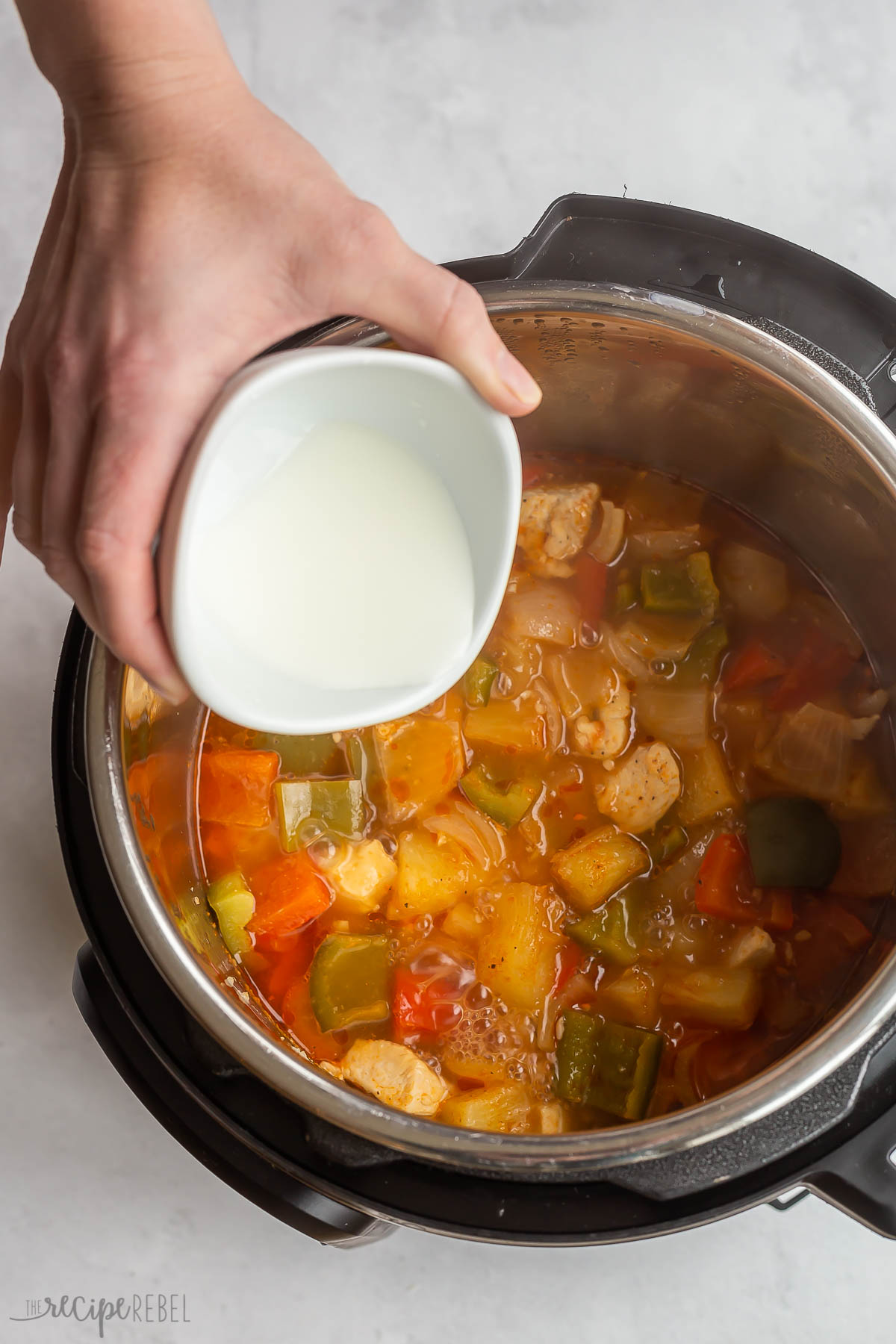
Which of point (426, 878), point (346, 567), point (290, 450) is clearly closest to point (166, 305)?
point (290, 450)

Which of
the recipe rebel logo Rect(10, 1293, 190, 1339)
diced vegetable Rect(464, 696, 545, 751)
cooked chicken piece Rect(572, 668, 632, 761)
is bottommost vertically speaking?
the recipe rebel logo Rect(10, 1293, 190, 1339)

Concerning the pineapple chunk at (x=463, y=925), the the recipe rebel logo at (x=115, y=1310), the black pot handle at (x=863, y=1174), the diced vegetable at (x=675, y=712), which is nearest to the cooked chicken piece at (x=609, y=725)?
the diced vegetable at (x=675, y=712)

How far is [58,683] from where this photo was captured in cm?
153

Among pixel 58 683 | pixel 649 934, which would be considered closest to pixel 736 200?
pixel 649 934

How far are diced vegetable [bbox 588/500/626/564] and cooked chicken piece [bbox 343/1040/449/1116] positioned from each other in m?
0.90

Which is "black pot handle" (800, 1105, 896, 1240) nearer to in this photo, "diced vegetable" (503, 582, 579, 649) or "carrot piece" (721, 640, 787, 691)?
"carrot piece" (721, 640, 787, 691)

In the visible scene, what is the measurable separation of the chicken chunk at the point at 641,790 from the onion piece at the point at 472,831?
0.19 meters

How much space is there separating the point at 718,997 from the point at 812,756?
16.8 inches

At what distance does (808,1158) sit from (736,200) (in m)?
1.69

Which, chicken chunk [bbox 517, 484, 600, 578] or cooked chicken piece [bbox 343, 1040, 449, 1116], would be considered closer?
cooked chicken piece [bbox 343, 1040, 449, 1116]

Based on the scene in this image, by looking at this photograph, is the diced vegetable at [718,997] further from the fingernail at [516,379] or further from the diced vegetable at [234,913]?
the fingernail at [516,379]

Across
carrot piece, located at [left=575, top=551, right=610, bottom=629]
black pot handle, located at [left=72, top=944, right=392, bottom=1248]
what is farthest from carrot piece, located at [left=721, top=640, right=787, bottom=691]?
black pot handle, located at [left=72, top=944, right=392, bottom=1248]

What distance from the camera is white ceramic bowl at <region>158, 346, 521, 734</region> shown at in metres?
0.99

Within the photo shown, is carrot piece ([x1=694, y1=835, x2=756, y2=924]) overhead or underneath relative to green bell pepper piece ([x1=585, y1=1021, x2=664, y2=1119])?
overhead
